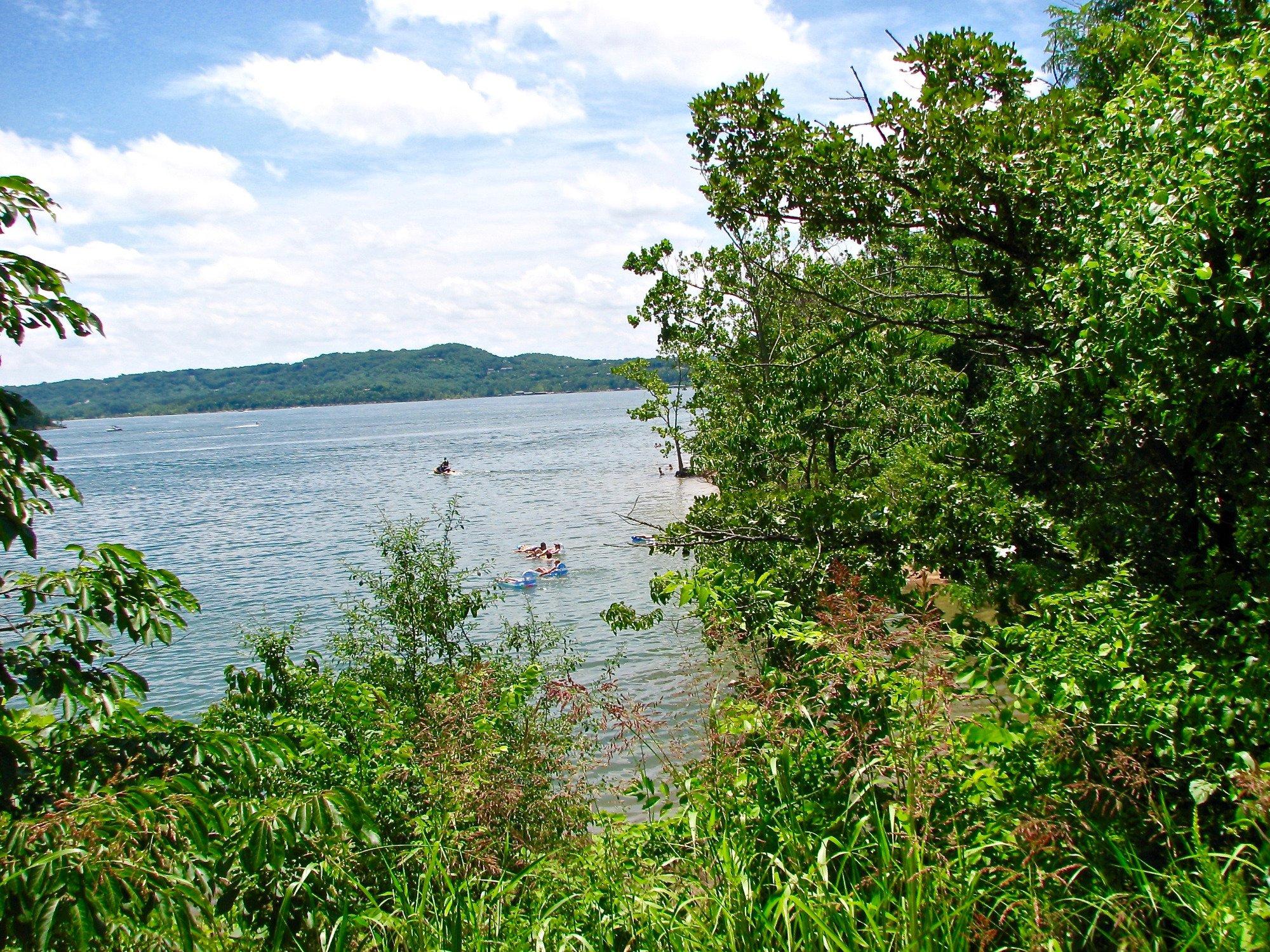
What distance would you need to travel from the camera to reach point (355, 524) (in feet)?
146

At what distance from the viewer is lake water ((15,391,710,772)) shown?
68.9 feet

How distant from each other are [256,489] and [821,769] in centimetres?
6888

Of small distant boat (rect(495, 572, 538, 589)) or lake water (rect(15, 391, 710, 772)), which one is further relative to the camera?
small distant boat (rect(495, 572, 538, 589))

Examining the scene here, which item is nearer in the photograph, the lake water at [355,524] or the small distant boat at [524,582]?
the lake water at [355,524]

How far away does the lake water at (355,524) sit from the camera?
68.9 ft

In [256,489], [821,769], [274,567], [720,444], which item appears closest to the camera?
[821,769]

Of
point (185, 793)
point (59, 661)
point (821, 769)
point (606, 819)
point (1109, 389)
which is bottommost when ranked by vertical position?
point (606, 819)

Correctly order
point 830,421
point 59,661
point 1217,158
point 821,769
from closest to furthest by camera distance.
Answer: point 59,661 → point 1217,158 → point 821,769 → point 830,421

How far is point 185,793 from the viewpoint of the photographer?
3.13m

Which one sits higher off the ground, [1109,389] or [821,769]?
[1109,389]

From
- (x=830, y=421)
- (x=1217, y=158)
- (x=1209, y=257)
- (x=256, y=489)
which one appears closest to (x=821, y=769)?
(x=1209, y=257)

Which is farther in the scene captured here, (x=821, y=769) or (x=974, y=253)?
(x=974, y=253)

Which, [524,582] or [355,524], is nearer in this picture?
[524,582]

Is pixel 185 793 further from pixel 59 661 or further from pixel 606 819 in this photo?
pixel 606 819
